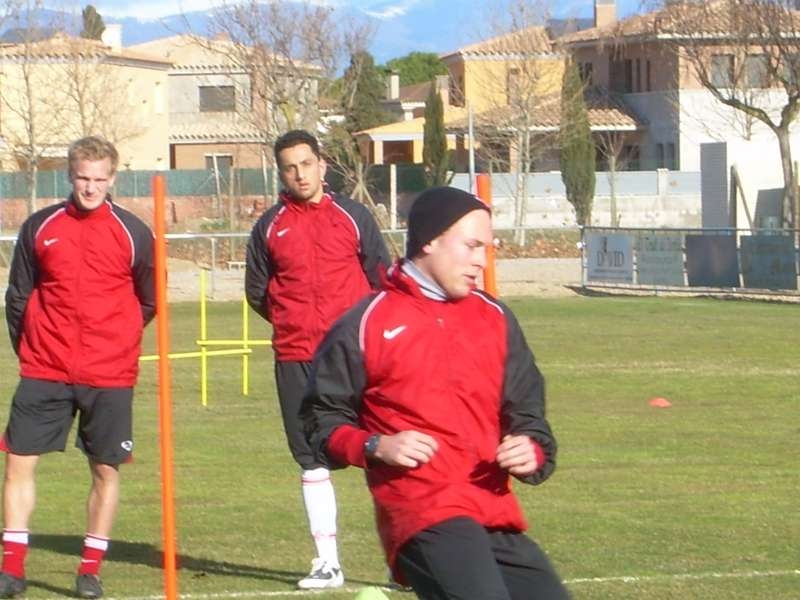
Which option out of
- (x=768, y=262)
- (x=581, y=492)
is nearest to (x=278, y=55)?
(x=768, y=262)

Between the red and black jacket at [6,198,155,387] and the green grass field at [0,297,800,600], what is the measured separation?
114 centimetres

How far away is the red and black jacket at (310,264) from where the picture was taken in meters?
8.49

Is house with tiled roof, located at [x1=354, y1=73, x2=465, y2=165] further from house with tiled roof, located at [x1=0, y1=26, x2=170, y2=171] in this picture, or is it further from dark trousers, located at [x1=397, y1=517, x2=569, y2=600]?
dark trousers, located at [x1=397, y1=517, x2=569, y2=600]

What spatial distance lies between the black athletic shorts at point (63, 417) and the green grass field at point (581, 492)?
0.75 m

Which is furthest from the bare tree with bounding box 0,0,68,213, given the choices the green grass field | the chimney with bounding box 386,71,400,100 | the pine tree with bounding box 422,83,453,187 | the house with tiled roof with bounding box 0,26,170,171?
the chimney with bounding box 386,71,400,100

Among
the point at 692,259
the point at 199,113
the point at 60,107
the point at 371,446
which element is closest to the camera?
the point at 371,446

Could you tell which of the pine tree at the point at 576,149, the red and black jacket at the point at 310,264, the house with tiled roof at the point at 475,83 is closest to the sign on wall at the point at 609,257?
the pine tree at the point at 576,149

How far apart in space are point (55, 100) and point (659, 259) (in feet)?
108

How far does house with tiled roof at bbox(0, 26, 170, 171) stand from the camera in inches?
2313

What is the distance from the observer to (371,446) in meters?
4.96

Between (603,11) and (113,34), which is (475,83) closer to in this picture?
(603,11)

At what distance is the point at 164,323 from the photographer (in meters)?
7.08

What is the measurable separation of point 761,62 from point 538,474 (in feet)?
148

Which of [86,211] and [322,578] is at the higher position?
[86,211]
